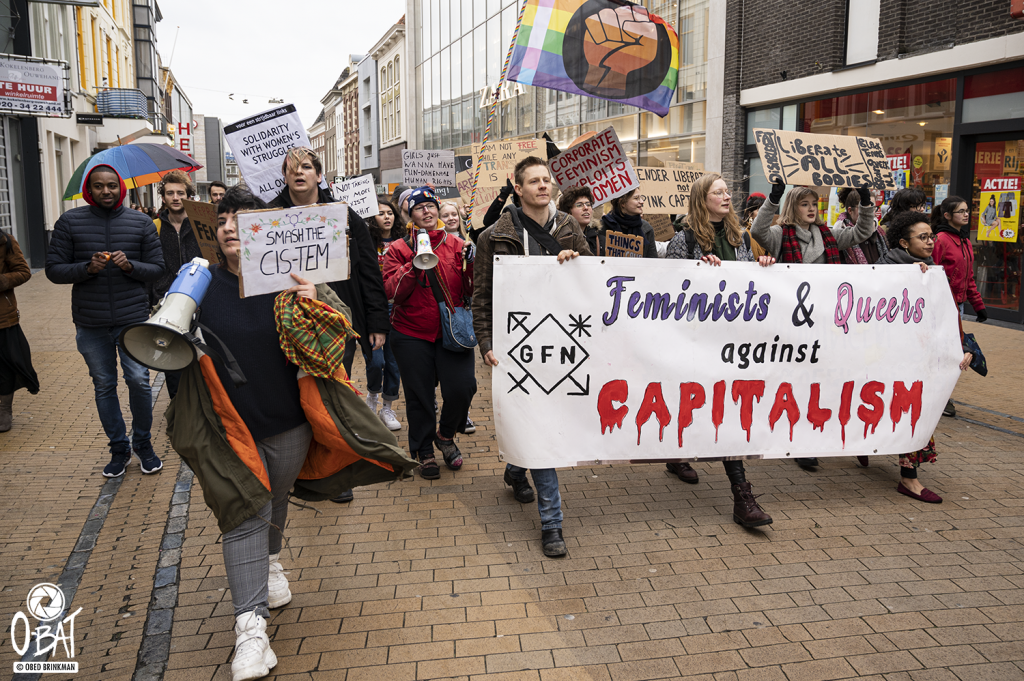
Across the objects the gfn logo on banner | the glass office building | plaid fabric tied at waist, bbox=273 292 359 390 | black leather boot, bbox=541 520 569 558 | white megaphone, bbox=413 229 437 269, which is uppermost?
the glass office building

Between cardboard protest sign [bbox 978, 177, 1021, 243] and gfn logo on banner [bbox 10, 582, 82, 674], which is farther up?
cardboard protest sign [bbox 978, 177, 1021, 243]

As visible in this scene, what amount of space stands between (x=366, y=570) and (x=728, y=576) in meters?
1.85

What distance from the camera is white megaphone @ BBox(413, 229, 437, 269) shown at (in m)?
5.08

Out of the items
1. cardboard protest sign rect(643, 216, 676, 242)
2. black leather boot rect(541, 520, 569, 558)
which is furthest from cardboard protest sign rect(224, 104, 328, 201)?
cardboard protest sign rect(643, 216, 676, 242)

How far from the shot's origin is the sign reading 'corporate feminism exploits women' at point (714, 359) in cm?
430

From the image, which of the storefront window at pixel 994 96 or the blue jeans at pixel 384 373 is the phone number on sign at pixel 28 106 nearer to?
the blue jeans at pixel 384 373

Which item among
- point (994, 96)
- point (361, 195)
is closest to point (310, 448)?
point (361, 195)

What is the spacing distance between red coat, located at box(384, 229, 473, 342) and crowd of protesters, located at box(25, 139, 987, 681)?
0.01m

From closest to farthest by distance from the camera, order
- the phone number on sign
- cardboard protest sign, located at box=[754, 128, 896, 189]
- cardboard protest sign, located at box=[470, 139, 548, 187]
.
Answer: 1. cardboard protest sign, located at box=[754, 128, 896, 189]
2. cardboard protest sign, located at box=[470, 139, 548, 187]
3. the phone number on sign

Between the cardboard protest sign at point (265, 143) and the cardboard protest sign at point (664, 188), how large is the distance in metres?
4.70

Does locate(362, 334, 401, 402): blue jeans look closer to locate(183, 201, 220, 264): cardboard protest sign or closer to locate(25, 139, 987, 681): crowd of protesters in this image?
locate(25, 139, 987, 681): crowd of protesters

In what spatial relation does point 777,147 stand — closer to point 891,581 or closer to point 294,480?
point 891,581

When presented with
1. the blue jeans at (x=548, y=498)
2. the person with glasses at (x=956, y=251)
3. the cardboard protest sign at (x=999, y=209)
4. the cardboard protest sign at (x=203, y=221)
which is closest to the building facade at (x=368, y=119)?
the cardboard protest sign at (x=999, y=209)

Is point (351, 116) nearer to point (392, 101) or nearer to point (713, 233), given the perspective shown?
point (392, 101)
